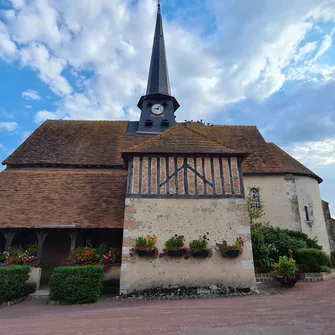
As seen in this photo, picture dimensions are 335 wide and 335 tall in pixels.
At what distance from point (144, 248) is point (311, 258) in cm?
661

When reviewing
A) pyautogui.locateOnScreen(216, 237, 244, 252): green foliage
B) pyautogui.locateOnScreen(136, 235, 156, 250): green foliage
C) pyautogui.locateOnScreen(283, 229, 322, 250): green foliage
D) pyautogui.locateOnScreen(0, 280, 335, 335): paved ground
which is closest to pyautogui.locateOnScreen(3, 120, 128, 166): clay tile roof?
pyautogui.locateOnScreen(136, 235, 156, 250): green foliage

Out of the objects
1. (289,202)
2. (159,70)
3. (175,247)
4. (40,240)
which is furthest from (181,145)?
(159,70)

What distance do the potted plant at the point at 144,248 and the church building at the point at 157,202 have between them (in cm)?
20

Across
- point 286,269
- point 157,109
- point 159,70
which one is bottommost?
point 286,269

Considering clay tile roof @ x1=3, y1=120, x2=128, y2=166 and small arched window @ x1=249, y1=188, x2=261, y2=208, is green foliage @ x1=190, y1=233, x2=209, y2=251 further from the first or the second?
clay tile roof @ x1=3, y1=120, x2=128, y2=166

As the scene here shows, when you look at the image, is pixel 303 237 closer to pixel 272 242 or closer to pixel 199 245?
pixel 272 242

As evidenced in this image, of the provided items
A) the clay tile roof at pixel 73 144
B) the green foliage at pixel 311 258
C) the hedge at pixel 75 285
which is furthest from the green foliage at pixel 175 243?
the clay tile roof at pixel 73 144

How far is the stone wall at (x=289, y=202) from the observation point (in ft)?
44.2

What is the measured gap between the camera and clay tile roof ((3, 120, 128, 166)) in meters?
13.8

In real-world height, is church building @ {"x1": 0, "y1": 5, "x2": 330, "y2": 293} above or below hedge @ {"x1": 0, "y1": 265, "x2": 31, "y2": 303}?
above

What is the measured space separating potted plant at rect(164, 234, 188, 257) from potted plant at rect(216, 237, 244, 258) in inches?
45.0

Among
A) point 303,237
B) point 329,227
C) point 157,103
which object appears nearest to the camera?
point 303,237

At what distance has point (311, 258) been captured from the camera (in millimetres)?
10102

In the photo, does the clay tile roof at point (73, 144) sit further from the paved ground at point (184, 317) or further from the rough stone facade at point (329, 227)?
the rough stone facade at point (329, 227)
